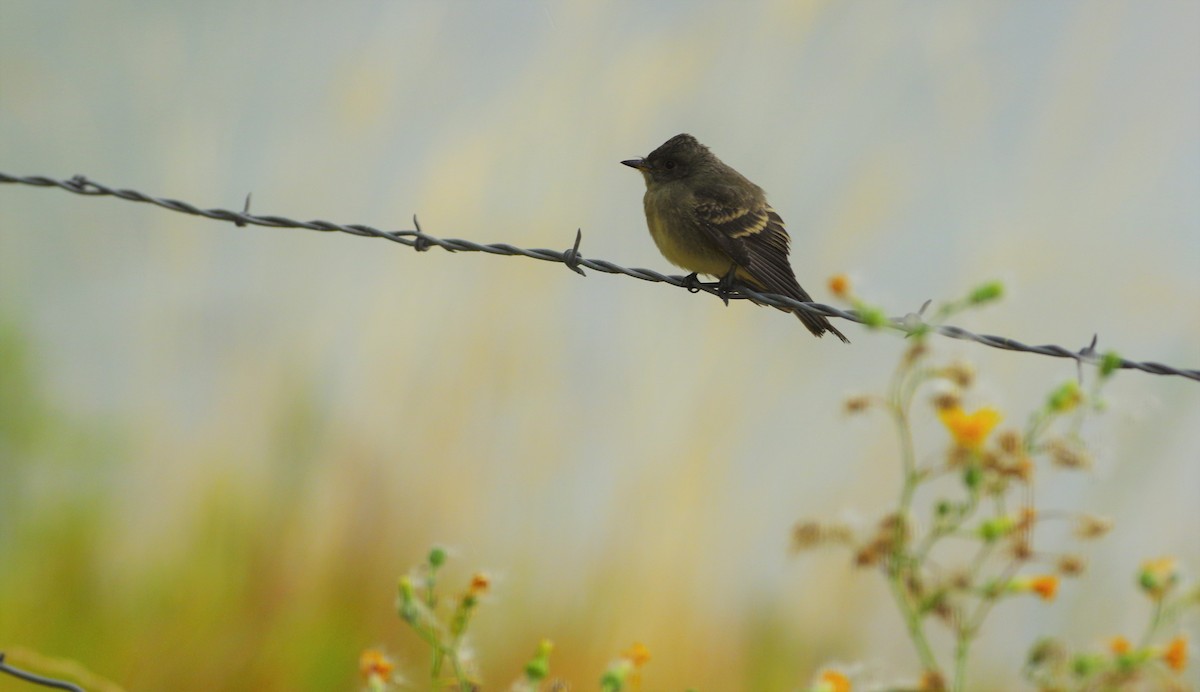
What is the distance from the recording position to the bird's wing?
363 centimetres

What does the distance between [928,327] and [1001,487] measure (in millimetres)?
299

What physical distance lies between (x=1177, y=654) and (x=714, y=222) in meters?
2.31

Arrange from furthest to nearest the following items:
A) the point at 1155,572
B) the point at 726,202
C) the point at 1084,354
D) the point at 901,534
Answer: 1. the point at 726,202
2. the point at 1084,354
3. the point at 1155,572
4. the point at 901,534

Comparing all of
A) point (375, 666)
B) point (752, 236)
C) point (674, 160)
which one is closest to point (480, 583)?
point (375, 666)

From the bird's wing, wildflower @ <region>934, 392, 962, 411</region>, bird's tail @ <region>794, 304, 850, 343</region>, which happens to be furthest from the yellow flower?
the bird's wing

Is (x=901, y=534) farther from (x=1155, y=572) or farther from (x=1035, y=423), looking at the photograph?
(x=1155, y=572)

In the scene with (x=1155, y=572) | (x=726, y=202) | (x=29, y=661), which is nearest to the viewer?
(x=1155, y=572)

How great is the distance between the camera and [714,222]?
153 inches

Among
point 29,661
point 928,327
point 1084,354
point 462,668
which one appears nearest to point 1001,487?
point 928,327

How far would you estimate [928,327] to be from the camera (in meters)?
1.93

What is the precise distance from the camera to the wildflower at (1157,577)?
1.93 m

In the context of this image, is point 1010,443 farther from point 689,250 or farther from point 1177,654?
point 689,250

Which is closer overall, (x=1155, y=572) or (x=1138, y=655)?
(x=1138, y=655)

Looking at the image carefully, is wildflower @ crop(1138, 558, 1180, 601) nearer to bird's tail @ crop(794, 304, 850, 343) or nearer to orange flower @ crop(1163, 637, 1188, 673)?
orange flower @ crop(1163, 637, 1188, 673)
